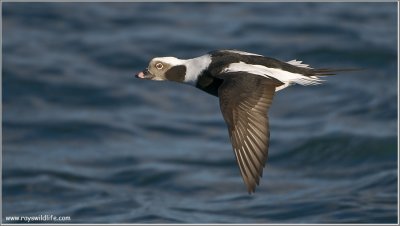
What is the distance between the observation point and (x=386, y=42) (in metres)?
14.2

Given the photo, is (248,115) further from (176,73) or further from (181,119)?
(181,119)

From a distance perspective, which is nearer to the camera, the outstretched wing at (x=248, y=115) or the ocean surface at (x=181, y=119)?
the outstretched wing at (x=248, y=115)

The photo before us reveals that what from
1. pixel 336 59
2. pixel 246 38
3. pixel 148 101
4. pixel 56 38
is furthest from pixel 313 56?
pixel 56 38

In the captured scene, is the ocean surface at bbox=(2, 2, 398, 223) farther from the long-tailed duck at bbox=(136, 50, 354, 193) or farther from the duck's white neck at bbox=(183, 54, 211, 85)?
the long-tailed duck at bbox=(136, 50, 354, 193)

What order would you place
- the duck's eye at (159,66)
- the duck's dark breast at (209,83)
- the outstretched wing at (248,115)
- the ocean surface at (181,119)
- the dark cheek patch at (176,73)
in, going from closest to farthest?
the outstretched wing at (248,115) < the duck's dark breast at (209,83) < the dark cheek patch at (176,73) < the duck's eye at (159,66) < the ocean surface at (181,119)

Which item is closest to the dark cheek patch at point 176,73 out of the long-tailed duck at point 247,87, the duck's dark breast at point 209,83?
the long-tailed duck at point 247,87

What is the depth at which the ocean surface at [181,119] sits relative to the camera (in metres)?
10.3

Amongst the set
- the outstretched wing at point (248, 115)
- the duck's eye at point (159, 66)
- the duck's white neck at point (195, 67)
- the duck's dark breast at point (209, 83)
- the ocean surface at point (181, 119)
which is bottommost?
the outstretched wing at point (248, 115)

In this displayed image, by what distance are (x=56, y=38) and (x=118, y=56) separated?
1327 mm

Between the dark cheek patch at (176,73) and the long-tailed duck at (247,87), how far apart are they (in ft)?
0.15

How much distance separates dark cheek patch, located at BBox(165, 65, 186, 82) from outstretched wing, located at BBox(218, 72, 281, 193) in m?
0.65

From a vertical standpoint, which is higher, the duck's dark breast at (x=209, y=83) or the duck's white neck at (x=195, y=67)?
the duck's white neck at (x=195, y=67)

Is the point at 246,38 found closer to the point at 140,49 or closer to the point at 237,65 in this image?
the point at 140,49

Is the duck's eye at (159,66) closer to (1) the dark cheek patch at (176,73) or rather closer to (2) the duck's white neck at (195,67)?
(1) the dark cheek patch at (176,73)
